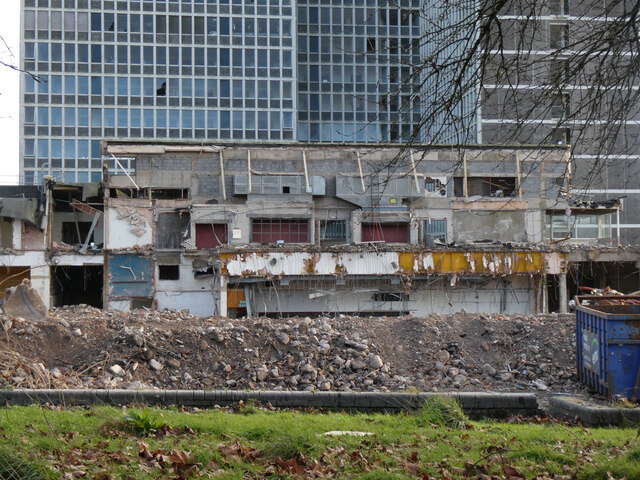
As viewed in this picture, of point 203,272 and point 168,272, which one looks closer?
point 203,272

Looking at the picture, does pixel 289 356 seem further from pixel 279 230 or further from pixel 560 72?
pixel 279 230

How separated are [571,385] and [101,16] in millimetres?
55684

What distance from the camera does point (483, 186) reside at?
117ft

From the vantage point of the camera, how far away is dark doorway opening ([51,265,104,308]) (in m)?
36.2

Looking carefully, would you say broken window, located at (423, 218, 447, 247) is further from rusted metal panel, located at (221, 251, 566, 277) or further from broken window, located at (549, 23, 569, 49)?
broken window, located at (549, 23, 569, 49)

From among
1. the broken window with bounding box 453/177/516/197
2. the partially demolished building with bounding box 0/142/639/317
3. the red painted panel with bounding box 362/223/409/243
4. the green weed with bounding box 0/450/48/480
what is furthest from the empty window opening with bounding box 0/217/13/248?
the green weed with bounding box 0/450/48/480

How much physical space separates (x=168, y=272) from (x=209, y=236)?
9.49 ft

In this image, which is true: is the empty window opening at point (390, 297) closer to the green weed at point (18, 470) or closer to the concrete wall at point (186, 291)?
the concrete wall at point (186, 291)

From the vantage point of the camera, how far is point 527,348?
1430 cm

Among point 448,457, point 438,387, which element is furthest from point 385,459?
point 438,387

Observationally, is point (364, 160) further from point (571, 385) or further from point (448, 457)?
point (448, 457)

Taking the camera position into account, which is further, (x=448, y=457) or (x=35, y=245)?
(x=35, y=245)

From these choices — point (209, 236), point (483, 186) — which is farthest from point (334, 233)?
point (483, 186)

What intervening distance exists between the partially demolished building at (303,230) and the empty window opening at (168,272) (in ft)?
0.18
